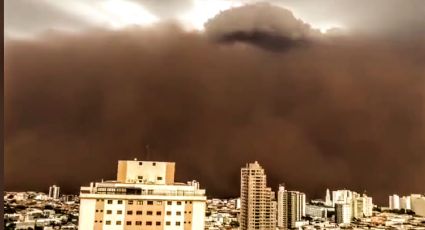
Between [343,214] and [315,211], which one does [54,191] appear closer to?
[315,211]

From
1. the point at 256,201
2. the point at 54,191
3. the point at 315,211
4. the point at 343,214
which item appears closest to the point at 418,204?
the point at 343,214

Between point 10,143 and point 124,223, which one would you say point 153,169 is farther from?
point 10,143

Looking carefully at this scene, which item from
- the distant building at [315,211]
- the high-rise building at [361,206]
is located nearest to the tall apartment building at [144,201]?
the distant building at [315,211]

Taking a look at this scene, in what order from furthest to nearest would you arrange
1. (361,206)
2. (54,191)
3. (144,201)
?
(144,201), (361,206), (54,191)

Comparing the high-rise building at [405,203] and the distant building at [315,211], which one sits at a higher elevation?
the high-rise building at [405,203]

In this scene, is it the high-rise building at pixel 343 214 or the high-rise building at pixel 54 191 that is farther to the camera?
the high-rise building at pixel 343 214

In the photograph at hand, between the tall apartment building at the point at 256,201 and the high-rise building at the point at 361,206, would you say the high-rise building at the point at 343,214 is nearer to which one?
the high-rise building at the point at 361,206

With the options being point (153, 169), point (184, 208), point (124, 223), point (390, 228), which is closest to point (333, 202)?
point (390, 228)
